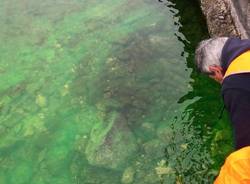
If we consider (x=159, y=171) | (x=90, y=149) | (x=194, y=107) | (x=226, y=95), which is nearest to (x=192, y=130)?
(x=194, y=107)

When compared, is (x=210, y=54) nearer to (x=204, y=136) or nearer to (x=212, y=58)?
(x=212, y=58)

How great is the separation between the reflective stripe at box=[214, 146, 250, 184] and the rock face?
2710 mm

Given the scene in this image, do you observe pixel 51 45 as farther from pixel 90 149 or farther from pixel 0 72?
pixel 90 149

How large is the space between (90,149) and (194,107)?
4.31 feet

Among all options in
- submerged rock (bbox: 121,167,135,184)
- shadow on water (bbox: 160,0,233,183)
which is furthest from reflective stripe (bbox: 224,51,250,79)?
submerged rock (bbox: 121,167,135,184)

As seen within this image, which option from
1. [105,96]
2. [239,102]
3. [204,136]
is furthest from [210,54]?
[105,96]

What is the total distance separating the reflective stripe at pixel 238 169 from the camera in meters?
2.20

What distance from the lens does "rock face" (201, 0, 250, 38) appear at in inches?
188

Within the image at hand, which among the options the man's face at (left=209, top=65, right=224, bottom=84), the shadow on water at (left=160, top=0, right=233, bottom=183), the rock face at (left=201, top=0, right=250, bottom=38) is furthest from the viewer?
the rock face at (left=201, top=0, right=250, bottom=38)

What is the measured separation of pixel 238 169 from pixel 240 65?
669 mm

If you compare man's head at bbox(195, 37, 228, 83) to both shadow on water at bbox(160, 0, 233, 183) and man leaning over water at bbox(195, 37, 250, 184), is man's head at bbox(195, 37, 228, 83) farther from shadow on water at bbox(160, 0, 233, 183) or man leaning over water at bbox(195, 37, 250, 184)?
shadow on water at bbox(160, 0, 233, 183)

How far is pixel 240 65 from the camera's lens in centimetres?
248

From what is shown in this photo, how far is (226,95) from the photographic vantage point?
99.6 inches

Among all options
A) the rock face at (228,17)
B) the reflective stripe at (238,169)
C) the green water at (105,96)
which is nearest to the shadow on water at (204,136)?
the green water at (105,96)
